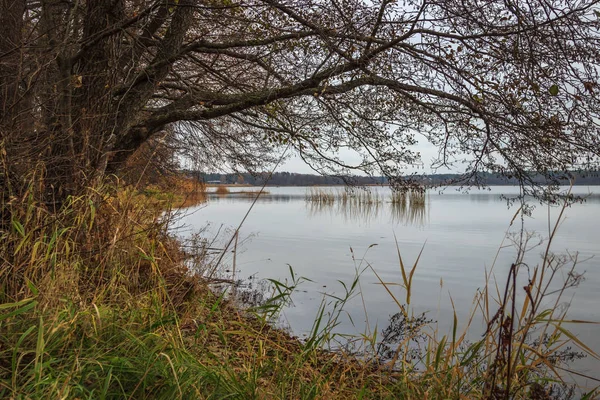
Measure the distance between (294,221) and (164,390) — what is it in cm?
1424

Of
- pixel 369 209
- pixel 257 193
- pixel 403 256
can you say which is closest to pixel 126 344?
pixel 257 193

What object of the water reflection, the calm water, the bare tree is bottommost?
the calm water

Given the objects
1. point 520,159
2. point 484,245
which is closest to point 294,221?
point 484,245

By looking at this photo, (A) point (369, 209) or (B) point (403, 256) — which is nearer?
(B) point (403, 256)

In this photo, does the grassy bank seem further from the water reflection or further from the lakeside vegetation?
the water reflection

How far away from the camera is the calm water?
17.7 ft

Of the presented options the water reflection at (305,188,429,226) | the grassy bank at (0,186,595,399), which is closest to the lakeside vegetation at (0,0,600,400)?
the grassy bank at (0,186,595,399)

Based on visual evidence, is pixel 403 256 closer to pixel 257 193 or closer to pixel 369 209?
pixel 257 193

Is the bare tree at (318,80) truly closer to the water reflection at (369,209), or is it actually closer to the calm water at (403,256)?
the calm water at (403,256)

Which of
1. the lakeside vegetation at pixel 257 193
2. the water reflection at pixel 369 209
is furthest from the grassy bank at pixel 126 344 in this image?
the water reflection at pixel 369 209

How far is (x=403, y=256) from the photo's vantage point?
909cm

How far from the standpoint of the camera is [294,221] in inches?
Answer: 648

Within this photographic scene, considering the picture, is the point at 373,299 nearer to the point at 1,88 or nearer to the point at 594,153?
the point at 594,153

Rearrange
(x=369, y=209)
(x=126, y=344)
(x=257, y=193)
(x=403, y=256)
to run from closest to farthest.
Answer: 1. (x=126, y=344)
2. (x=257, y=193)
3. (x=403, y=256)
4. (x=369, y=209)
